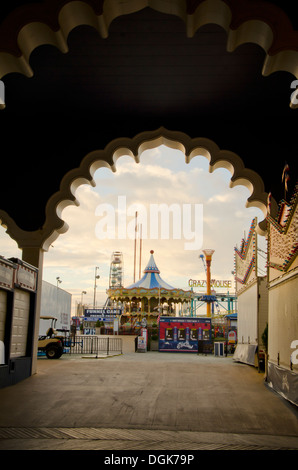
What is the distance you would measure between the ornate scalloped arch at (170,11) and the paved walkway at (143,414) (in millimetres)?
4850

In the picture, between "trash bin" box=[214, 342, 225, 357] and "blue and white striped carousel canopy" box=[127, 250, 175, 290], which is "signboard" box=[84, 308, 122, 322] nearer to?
"blue and white striped carousel canopy" box=[127, 250, 175, 290]

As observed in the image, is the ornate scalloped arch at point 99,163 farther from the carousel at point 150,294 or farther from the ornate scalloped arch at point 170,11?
the carousel at point 150,294

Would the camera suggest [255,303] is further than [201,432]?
Yes

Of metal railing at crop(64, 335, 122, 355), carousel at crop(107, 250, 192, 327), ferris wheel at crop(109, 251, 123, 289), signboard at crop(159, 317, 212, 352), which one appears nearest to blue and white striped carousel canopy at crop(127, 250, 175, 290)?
carousel at crop(107, 250, 192, 327)

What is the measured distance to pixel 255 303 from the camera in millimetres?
13492

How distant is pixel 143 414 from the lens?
6.19 meters

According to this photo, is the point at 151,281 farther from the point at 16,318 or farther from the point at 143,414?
the point at 143,414

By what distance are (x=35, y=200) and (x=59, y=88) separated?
2681mm

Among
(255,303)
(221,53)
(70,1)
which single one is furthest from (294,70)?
(255,303)

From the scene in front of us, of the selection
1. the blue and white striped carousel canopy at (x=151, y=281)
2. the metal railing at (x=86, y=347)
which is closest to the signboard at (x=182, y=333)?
the metal railing at (x=86, y=347)

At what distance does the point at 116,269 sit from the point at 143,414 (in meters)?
87.1

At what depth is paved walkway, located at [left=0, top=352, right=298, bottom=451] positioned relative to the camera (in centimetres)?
493

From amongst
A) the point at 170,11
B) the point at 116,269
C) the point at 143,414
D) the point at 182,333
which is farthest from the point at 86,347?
the point at 116,269
